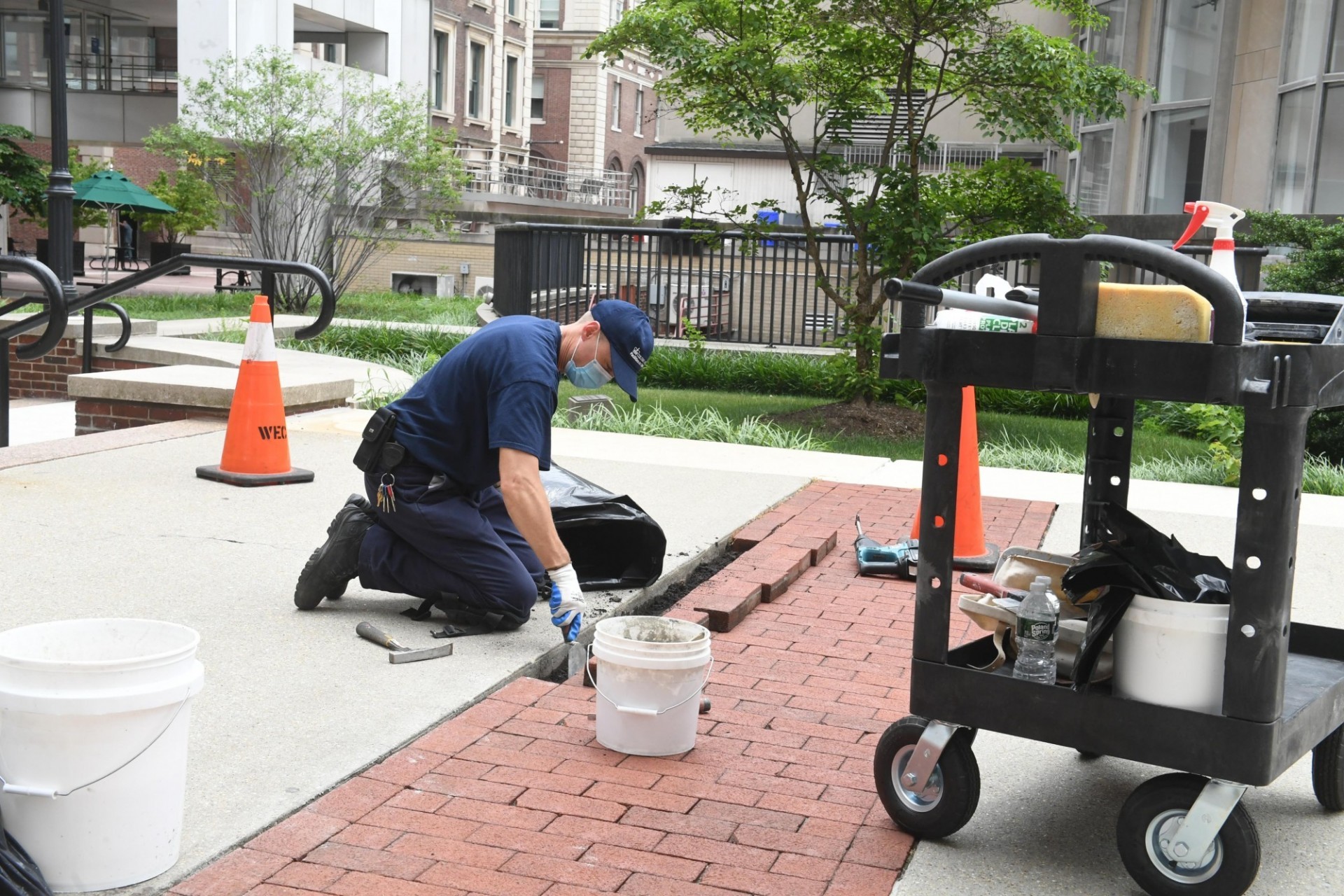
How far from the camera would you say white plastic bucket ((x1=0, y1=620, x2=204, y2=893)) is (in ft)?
9.10

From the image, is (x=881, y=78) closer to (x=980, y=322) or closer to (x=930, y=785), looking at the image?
(x=980, y=322)

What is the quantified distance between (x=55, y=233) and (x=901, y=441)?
7.03 m

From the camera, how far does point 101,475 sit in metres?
7.38

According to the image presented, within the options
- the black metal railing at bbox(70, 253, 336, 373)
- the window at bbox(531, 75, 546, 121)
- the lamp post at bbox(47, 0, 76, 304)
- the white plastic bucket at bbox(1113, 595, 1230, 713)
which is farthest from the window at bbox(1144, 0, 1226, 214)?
the window at bbox(531, 75, 546, 121)

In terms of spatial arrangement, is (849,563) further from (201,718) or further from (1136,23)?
(1136,23)

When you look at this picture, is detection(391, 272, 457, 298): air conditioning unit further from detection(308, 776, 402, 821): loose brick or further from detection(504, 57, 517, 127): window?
detection(504, 57, 517, 127): window

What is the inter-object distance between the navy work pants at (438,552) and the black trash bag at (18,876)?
219cm

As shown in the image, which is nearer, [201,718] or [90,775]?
[90,775]

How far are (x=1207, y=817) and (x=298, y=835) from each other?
7.05 feet

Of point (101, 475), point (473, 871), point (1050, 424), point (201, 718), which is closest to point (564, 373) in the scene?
point (201, 718)

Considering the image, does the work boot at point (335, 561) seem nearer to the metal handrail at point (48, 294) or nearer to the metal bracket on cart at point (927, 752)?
the metal bracket on cart at point (927, 752)

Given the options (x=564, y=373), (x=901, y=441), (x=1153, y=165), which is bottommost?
(x=901, y=441)

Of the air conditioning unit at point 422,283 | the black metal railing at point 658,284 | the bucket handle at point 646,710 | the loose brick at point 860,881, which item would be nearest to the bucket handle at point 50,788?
the bucket handle at point 646,710

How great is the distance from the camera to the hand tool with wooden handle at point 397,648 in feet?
14.9
